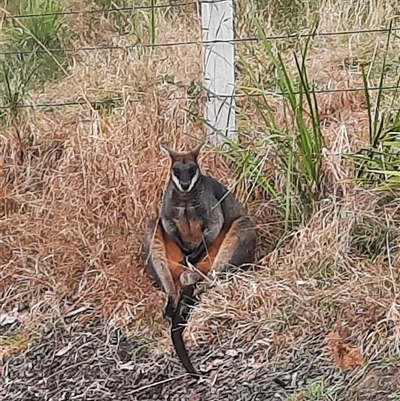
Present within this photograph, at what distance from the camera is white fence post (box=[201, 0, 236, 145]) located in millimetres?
5211

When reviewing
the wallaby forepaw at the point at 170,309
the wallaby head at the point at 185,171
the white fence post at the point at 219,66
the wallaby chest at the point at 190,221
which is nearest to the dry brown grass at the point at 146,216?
the wallaby forepaw at the point at 170,309

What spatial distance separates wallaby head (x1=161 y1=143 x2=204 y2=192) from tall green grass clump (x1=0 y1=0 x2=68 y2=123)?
166 cm

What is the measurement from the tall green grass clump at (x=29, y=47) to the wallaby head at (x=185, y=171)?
5.44 feet

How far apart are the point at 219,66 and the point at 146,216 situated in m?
0.94

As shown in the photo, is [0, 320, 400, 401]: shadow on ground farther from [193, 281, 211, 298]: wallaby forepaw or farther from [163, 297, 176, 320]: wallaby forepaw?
[193, 281, 211, 298]: wallaby forepaw

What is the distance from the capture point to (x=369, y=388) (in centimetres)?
390

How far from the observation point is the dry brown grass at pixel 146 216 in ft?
14.5

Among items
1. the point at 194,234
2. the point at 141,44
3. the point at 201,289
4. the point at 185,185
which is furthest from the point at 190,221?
the point at 141,44

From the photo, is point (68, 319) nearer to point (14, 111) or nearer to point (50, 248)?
point (50, 248)

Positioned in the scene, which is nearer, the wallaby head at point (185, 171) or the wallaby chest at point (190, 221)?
the wallaby head at point (185, 171)

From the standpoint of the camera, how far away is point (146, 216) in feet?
17.2

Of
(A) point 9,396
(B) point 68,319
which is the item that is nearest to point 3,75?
(B) point 68,319

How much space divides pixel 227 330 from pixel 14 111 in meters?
2.31

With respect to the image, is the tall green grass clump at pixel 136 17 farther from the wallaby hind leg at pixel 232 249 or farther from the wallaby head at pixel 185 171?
the wallaby hind leg at pixel 232 249
